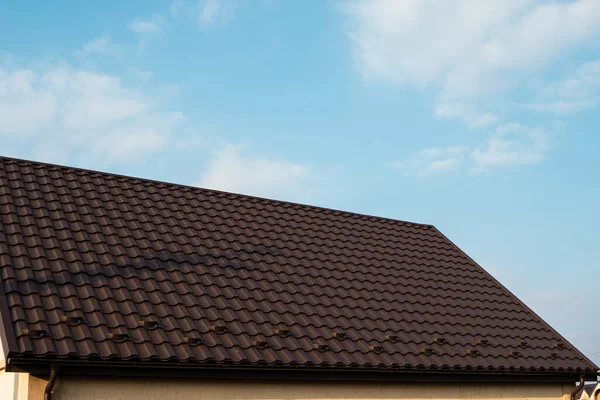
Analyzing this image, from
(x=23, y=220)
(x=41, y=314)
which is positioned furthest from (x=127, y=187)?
(x=41, y=314)

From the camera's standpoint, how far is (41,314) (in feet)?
Answer: 28.3

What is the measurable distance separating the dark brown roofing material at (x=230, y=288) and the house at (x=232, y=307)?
0.03 m

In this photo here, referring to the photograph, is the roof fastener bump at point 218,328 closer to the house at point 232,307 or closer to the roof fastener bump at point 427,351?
the house at point 232,307

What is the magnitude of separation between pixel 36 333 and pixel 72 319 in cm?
57

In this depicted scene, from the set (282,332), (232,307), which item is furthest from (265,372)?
(232,307)

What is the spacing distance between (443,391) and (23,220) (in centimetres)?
696

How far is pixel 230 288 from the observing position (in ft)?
36.3

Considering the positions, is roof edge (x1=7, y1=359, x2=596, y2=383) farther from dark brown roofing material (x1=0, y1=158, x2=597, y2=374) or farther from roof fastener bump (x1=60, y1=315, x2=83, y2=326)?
roof fastener bump (x1=60, y1=315, x2=83, y2=326)

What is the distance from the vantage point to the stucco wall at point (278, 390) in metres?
8.57

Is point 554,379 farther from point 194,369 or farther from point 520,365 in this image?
point 194,369

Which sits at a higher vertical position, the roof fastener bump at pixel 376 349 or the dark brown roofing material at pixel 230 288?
the dark brown roofing material at pixel 230 288

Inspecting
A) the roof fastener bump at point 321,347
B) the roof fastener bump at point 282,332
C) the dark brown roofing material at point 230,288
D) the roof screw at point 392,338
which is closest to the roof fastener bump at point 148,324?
the dark brown roofing material at point 230,288

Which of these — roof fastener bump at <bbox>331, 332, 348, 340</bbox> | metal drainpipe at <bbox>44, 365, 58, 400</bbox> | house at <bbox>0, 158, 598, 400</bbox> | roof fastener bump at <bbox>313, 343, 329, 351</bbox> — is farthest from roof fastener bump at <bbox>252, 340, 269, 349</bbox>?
metal drainpipe at <bbox>44, 365, 58, 400</bbox>

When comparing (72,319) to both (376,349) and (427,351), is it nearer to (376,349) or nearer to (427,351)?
(376,349)
